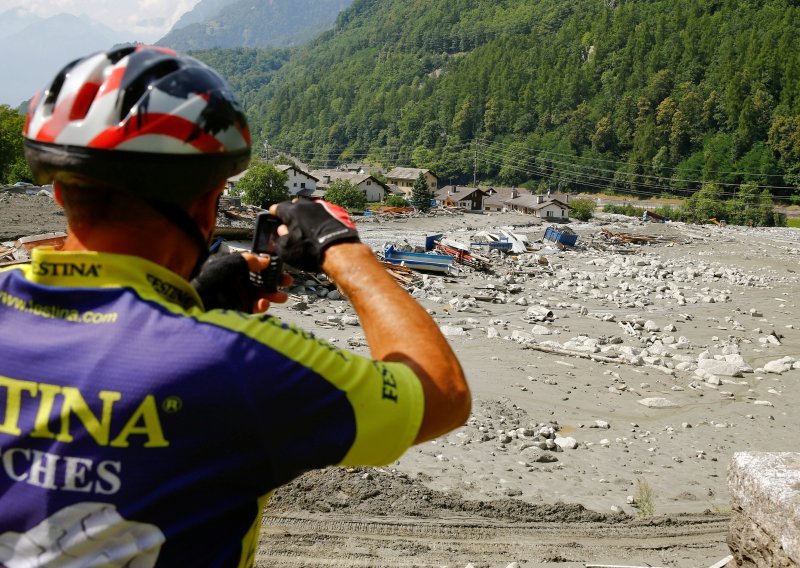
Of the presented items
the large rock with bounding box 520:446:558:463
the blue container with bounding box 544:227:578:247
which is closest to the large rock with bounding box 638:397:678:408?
the large rock with bounding box 520:446:558:463

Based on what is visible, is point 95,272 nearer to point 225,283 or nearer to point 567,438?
point 225,283

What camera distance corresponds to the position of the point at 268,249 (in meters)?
1.78

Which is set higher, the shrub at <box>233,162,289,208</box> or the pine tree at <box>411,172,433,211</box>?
the shrub at <box>233,162,289,208</box>

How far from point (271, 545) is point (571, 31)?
17477cm

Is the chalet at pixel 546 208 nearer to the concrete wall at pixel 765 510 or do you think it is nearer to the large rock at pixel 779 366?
the large rock at pixel 779 366

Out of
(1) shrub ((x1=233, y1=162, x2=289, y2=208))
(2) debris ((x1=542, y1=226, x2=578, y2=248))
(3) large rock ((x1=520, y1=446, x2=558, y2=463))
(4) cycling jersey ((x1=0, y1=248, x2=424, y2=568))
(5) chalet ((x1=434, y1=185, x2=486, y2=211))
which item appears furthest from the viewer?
(5) chalet ((x1=434, y1=185, x2=486, y2=211))

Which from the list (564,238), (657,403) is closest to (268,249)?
(657,403)

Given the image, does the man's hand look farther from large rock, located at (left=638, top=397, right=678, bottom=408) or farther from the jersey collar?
large rock, located at (left=638, top=397, right=678, bottom=408)

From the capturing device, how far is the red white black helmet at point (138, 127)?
129 cm

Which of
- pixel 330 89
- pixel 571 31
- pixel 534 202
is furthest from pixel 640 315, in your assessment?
pixel 330 89

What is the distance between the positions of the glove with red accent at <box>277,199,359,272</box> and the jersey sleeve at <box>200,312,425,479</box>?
13.7 inches

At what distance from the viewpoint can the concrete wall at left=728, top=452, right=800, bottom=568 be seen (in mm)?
4449

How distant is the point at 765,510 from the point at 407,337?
435 cm

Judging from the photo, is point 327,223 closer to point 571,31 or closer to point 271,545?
point 271,545
